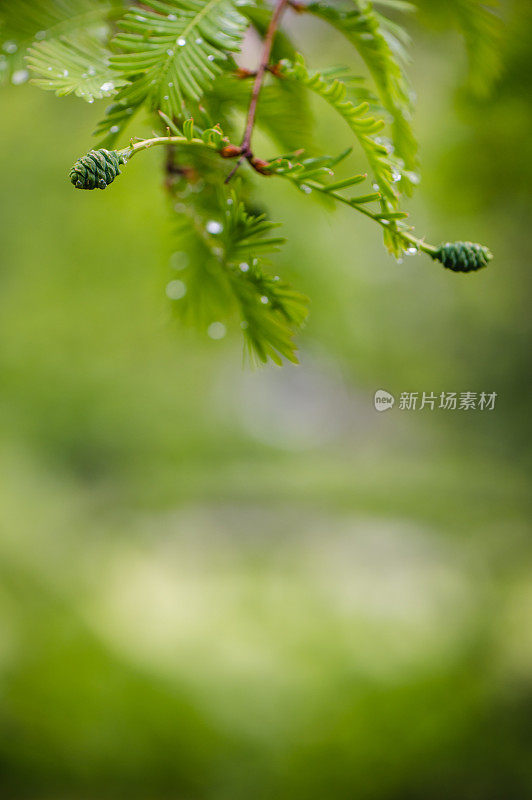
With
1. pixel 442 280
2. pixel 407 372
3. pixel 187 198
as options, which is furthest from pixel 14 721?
pixel 442 280

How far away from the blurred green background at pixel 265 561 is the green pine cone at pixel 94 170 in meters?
0.73

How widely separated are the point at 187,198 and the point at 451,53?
94 cm

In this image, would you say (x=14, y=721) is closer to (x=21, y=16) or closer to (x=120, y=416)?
(x=120, y=416)

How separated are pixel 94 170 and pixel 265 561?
2.92 m

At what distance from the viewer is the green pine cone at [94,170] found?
0.77 ft

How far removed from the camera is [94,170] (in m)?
0.24

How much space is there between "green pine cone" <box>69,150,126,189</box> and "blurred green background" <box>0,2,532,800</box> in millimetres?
730

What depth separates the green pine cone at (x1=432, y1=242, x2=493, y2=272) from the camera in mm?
292

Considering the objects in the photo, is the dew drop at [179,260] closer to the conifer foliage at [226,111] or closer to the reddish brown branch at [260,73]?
the conifer foliage at [226,111]

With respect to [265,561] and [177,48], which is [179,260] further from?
[265,561]

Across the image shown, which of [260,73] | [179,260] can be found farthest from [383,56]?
[179,260]

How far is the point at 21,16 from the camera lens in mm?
412

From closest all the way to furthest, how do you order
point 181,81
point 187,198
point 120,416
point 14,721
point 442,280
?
point 181,81, point 187,198, point 14,721, point 442,280, point 120,416

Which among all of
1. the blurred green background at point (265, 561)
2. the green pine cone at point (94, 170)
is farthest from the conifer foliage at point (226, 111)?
the blurred green background at point (265, 561)
